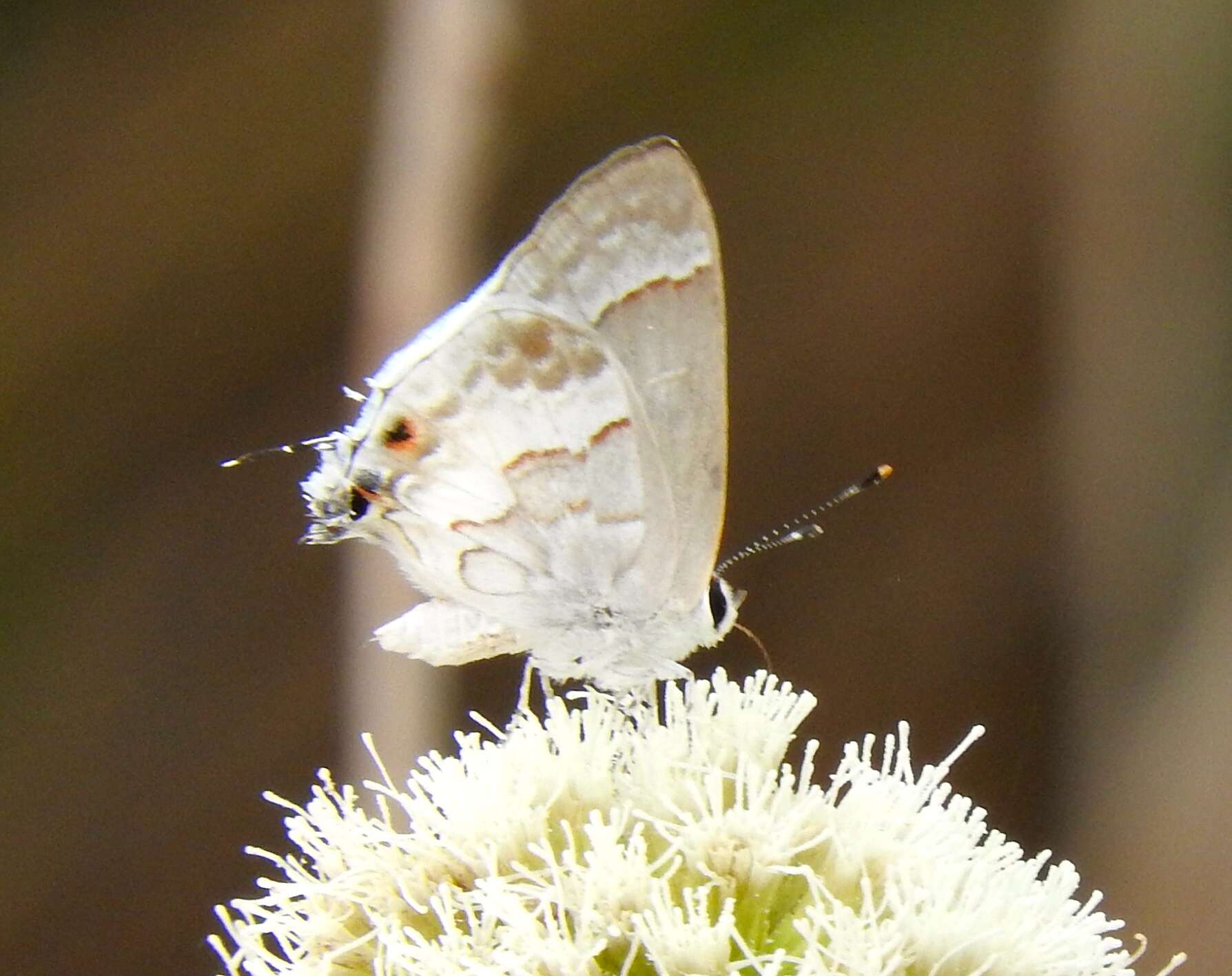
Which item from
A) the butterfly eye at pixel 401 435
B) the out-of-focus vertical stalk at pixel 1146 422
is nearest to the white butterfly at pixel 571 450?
the butterfly eye at pixel 401 435

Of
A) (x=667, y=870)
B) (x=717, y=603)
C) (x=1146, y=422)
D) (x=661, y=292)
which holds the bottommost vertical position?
(x=667, y=870)

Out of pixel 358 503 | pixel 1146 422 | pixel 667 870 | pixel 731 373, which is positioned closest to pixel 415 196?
pixel 731 373

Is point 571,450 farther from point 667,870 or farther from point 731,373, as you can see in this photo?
point 731,373

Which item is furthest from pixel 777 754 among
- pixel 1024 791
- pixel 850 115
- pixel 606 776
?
pixel 850 115

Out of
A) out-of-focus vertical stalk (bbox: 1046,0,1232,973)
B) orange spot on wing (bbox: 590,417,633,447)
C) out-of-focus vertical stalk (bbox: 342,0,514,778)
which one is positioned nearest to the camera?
orange spot on wing (bbox: 590,417,633,447)

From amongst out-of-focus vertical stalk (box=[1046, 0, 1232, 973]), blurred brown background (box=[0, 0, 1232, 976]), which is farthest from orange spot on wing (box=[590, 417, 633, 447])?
out-of-focus vertical stalk (box=[1046, 0, 1232, 973])

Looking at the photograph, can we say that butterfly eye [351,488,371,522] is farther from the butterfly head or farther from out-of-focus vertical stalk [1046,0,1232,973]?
out-of-focus vertical stalk [1046,0,1232,973]
